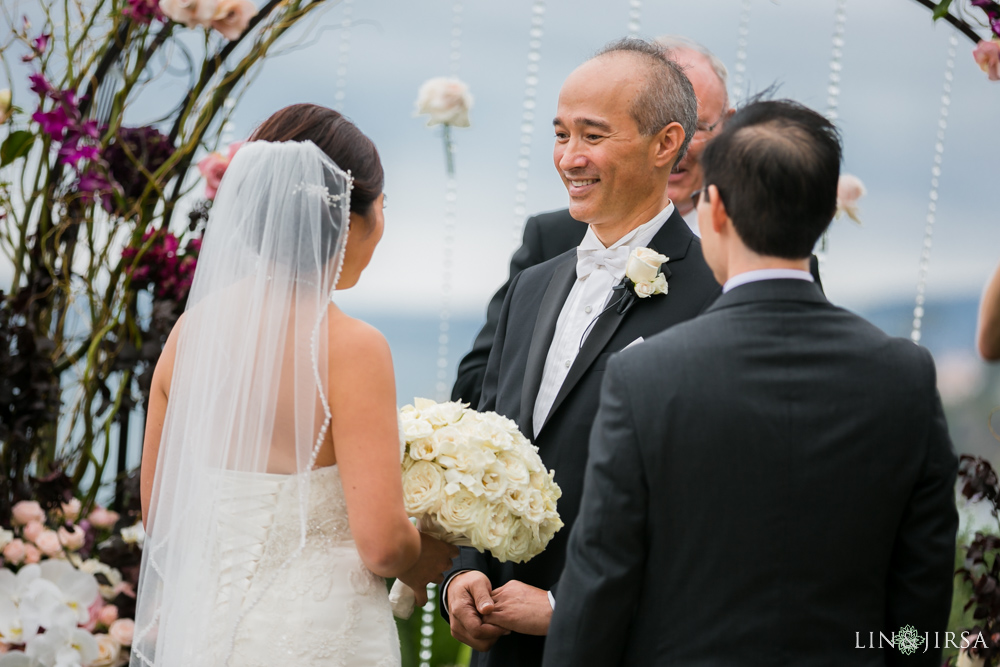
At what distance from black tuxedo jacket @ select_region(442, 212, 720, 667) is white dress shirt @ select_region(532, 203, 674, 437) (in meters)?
0.03

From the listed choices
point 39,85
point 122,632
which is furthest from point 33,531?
point 39,85

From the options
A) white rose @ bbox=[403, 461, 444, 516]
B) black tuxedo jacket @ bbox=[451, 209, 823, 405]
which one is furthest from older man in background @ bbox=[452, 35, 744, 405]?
white rose @ bbox=[403, 461, 444, 516]

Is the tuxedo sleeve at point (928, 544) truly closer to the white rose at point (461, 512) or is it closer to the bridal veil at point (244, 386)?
the white rose at point (461, 512)

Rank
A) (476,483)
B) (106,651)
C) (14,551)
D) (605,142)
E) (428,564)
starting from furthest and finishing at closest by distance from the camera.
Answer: (14,551) → (106,651) → (605,142) → (428,564) → (476,483)

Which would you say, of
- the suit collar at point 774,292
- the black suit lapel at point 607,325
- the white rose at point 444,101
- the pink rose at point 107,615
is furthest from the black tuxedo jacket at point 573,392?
the white rose at point 444,101

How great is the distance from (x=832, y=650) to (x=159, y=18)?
3881 mm

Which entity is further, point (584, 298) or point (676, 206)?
point (676, 206)

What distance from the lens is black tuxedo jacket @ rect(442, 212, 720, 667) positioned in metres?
2.58

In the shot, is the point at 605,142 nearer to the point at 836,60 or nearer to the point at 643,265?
the point at 643,265

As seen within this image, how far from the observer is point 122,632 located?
138 inches

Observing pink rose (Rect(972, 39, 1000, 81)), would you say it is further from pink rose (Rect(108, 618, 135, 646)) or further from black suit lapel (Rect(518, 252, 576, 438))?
pink rose (Rect(108, 618, 135, 646))

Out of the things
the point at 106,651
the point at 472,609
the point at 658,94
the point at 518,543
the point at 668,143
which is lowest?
the point at 106,651

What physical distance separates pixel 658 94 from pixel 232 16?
7.36 ft

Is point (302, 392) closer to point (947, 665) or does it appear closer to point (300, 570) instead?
point (300, 570)
